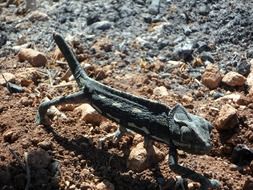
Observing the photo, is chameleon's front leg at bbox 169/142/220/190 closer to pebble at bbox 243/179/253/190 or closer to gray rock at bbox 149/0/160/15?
pebble at bbox 243/179/253/190

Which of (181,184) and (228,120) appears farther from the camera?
(228,120)

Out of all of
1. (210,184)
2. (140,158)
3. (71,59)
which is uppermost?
(71,59)

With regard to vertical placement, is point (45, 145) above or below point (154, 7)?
below

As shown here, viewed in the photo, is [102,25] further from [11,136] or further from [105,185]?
[105,185]

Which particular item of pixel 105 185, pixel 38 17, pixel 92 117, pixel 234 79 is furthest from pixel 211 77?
pixel 38 17

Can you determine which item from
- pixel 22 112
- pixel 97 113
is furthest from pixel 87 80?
pixel 22 112

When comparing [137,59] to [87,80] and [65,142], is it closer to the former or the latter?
[87,80]

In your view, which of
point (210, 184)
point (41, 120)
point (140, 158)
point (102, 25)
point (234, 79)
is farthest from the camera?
point (102, 25)
